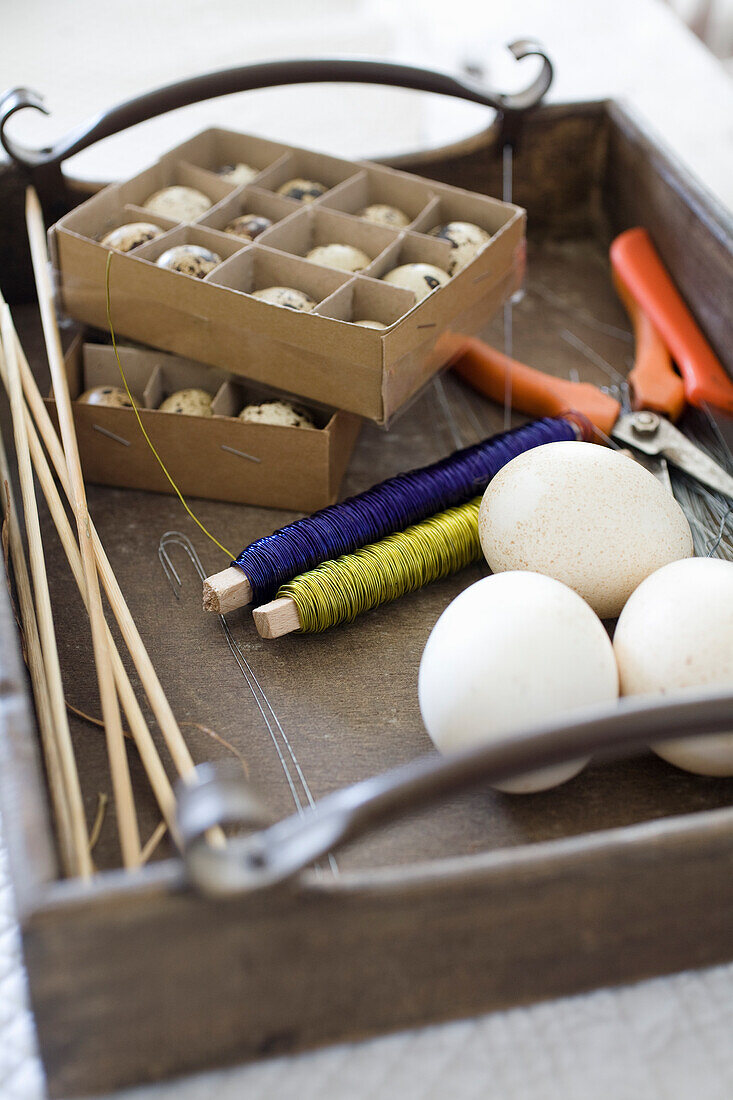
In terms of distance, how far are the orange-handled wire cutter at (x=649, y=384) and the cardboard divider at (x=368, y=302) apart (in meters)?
0.10

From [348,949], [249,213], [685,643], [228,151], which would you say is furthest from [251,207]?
[348,949]

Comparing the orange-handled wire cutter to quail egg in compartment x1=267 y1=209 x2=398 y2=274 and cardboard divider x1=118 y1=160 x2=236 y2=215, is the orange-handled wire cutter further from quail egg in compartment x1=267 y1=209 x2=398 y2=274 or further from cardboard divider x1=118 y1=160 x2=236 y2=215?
cardboard divider x1=118 y1=160 x2=236 y2=215

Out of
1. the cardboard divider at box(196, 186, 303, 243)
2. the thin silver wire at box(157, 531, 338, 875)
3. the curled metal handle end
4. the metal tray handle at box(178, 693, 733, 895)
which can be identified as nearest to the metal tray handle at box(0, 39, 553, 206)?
the curled metal handle end

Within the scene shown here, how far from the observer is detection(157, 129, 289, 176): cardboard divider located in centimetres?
96

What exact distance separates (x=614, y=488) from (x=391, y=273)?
0.29 m

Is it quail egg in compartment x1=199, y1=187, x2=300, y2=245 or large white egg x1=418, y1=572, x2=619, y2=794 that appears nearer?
large white egg x1=418, y1=572, x2=619, y2=794

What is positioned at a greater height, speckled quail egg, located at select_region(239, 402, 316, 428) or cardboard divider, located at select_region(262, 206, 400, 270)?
cardboard divider, located at select_region(262, 206, 400, 270)

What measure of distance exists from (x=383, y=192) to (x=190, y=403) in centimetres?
29

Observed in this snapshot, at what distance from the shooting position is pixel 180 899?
41 cm

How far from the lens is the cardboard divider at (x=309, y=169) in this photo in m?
0.94

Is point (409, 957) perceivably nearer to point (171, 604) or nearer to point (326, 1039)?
point (326, 1039)

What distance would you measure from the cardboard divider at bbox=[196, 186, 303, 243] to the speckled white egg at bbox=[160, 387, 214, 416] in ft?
0.49

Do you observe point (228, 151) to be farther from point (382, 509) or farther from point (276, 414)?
point (382, 509)

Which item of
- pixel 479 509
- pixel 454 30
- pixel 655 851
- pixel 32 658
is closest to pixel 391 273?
pixel 479 509
